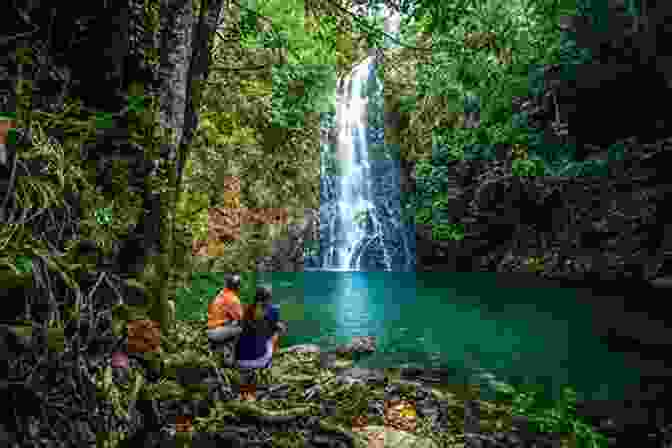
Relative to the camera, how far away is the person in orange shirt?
5277 millimetres

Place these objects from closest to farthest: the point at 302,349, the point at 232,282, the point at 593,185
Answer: the point at 232,282, the point at 302,349, the point at 593,185

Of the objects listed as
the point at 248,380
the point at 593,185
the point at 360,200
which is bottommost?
the point at 248,380

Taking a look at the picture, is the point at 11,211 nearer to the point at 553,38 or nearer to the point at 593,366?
the point at 593,366

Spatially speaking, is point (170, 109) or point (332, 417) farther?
point (332, 417)

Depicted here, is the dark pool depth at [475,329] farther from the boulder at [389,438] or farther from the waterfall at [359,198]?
the waterfall at [359,198]

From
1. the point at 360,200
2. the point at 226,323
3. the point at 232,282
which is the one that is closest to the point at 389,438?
the point at 226,323

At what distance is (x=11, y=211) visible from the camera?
4.60 ft

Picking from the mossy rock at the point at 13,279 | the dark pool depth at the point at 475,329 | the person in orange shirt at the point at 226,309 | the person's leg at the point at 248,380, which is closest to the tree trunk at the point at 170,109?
the mossy rock at the point at 13,279

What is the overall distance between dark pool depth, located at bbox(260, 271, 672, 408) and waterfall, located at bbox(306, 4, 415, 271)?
6.20 metres

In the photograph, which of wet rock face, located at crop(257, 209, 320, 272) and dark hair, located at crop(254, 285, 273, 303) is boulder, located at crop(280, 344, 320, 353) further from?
wet rock face, located at crop(257, 209, 320, 272)

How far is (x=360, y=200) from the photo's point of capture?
25.5 meters

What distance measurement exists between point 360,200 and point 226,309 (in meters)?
20.6

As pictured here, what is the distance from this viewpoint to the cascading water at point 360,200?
2441 cm

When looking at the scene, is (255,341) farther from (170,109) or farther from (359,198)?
(359,198)
